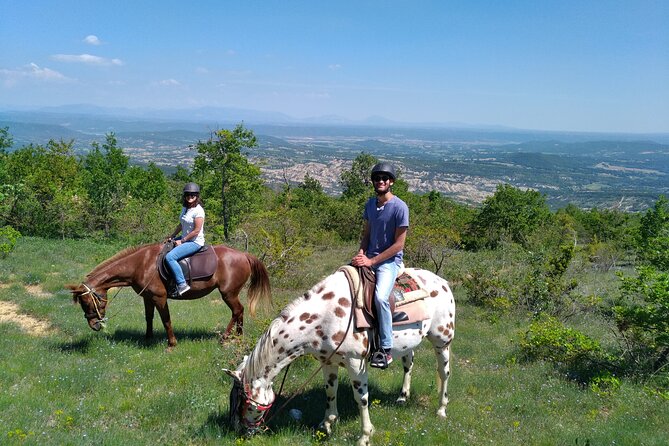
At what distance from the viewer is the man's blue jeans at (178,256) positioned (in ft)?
26.1

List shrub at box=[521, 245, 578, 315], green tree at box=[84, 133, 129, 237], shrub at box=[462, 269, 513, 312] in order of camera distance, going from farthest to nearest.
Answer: green tree at box=[84, 133, 129, 237]
shrub at box=[462, 269, 513, 312]
shrub at box=[521, 245, 578, 315]

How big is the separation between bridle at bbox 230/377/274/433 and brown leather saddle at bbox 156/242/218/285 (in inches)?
150

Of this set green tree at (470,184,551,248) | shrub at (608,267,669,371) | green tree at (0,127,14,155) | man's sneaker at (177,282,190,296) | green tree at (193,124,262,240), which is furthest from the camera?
green tree at (470,184,551,248)

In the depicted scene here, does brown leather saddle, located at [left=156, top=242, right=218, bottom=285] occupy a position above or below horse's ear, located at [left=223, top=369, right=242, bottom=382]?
above

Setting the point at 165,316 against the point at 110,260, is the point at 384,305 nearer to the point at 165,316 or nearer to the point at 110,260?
the point at 165,316

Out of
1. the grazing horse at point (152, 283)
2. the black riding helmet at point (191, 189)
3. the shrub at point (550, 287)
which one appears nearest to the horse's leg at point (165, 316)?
the grazing horse at point (152, 283)

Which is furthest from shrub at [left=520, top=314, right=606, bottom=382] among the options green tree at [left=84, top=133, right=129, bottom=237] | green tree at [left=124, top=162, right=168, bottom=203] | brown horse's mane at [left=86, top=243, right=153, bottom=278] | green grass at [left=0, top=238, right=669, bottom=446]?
green tree at [left=124, top=162, right=168, bottom=203]

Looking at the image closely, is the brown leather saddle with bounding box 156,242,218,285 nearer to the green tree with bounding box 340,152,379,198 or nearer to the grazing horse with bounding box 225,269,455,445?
the grazing horse with bounding box 225,269,455,445

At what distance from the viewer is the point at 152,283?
26.1 feet

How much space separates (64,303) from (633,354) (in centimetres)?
1321

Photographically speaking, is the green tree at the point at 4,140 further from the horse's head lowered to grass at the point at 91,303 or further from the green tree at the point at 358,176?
the horse's head lowered to grass at the point at 91,303

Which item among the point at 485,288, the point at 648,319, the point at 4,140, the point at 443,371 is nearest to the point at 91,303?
the point at 443,371

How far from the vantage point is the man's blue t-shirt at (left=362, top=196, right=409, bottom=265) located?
→ 5.16m

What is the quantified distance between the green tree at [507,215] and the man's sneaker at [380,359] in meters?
33.8
